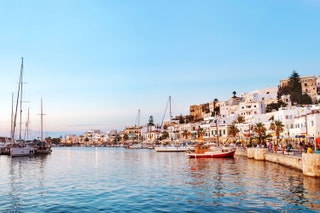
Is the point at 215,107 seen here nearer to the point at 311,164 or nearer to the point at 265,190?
the point at 311,164

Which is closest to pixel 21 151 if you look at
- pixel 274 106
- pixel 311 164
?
pixel 311 164

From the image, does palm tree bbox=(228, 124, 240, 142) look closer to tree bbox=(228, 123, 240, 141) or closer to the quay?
tree bbox=(228, 123, 240, 141)

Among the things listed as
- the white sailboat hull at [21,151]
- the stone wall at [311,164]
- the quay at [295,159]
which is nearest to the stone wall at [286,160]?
the quay at [295,159]

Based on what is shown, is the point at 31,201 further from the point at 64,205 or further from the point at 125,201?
the point at 125,201

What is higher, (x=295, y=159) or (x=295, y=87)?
(x=295, y=87)

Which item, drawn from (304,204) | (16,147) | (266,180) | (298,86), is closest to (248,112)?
(298,86)

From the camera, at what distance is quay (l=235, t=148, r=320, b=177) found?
87.6ft

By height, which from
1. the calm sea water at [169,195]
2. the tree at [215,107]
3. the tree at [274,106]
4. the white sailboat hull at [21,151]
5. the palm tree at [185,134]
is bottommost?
the calm sea water at [169,195]

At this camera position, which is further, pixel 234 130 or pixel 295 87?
pixel 295 87

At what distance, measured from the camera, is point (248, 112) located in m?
114

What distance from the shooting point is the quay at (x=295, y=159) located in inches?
1051

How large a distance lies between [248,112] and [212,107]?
49.0 metres

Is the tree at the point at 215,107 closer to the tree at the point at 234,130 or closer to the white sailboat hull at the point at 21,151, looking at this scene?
the tree at the point at 234,130

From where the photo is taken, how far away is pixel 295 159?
34719mm
